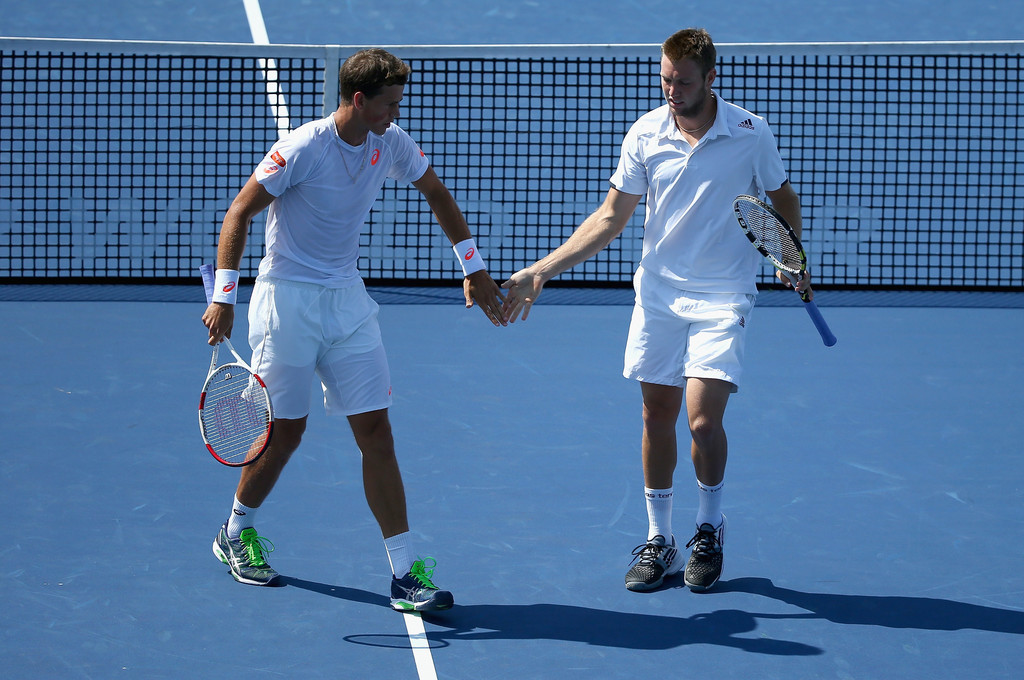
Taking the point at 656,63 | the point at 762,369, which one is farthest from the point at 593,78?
the point at 762,369

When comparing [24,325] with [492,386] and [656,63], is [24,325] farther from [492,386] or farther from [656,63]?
[656,63]

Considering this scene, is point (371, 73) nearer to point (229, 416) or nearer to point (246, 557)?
point (229, 416)

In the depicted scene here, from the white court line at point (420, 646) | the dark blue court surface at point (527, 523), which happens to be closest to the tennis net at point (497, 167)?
the dark blue court surface at point (527, 523)

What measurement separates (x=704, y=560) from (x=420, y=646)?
3.29 ft

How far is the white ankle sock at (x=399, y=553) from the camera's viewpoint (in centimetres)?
387

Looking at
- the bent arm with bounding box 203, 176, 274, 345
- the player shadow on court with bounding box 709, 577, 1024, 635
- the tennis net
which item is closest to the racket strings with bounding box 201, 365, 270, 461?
the bent arm with bounding box 203, 176, 274, 345

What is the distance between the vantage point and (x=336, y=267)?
3.98m

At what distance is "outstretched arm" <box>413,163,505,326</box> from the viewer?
4098 millimetres

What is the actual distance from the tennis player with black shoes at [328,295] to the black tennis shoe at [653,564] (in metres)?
A: 0.63

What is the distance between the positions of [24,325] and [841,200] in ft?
20.4

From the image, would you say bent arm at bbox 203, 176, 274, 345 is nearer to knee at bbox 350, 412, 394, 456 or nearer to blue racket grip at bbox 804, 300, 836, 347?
knee at bbox 350, 412, 394, 456

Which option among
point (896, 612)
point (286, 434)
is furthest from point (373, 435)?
point (896, 612)

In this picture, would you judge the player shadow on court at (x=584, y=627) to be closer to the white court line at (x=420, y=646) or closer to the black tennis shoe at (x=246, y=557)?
the white court line at (x=420, y=646)

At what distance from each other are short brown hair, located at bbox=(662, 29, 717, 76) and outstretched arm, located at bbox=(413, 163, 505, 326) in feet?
2.74
